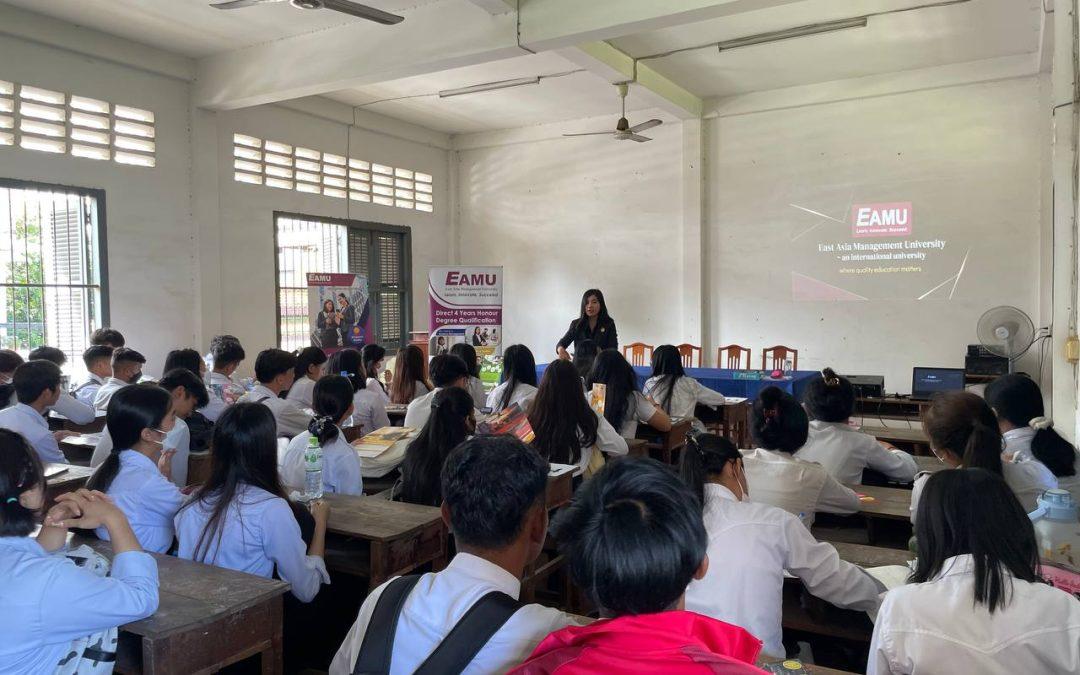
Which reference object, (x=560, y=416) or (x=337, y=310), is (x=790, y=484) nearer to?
(x=560, y=416)

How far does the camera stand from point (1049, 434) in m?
2.78

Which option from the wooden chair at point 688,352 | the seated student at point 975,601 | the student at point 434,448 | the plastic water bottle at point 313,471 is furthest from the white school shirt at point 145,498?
the wooden chair at point 688,352

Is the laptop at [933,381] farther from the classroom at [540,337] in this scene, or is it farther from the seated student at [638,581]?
the seated student at [638,581]

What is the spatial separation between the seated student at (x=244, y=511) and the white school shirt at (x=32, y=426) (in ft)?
5.31

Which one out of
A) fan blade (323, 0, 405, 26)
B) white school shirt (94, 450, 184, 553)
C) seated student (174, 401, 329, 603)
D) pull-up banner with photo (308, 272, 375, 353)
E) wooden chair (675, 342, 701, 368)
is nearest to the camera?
seated student (174, 401, 329, 603)

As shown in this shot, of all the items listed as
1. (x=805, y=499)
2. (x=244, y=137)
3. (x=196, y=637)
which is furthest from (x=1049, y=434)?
(x=244, y=137)

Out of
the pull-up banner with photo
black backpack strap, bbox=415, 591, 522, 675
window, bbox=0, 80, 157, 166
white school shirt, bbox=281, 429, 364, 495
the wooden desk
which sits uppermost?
window, bbox=0, 80, 157, 166

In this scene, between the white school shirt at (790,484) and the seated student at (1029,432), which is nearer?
the white school shirt at (790,484)

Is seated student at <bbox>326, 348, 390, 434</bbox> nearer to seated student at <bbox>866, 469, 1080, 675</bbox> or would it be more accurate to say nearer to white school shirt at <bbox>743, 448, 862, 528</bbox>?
white school shirt at <bbox>743, 448, 862, 528</bbox>

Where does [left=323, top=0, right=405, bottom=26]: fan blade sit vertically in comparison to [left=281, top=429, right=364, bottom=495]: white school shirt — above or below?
above

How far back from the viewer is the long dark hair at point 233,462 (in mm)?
2184

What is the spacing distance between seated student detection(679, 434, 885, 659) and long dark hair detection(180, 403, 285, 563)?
Result: 126cm

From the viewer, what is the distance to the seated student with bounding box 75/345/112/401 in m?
4.91

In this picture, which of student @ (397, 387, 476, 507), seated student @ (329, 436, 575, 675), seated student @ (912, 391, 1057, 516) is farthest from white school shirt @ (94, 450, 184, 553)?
seated student @ (912, 391, 1057, 516)
